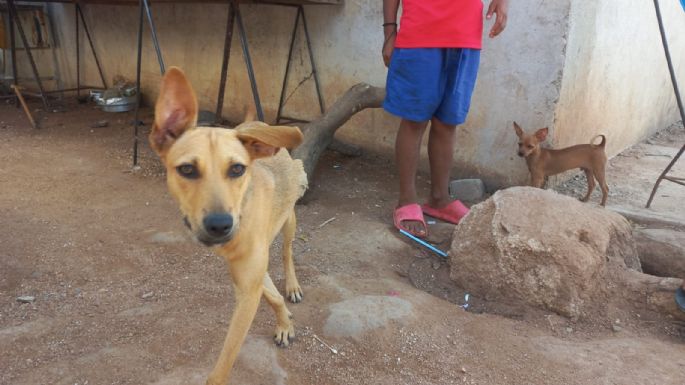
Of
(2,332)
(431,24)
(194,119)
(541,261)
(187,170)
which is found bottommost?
(2,332)

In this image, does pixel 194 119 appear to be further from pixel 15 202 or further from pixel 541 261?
pixel 15 202

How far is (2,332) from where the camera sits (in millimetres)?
2180

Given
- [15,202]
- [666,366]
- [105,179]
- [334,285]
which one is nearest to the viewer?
[666,366]

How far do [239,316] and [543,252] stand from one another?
158 cm

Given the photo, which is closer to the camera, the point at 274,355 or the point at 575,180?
the point at 274,355

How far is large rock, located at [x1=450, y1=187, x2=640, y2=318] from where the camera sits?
2418 mm

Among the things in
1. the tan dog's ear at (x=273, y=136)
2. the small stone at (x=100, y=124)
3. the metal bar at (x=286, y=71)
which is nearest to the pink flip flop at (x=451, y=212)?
the tan dog's ear at (x=273, y=136)

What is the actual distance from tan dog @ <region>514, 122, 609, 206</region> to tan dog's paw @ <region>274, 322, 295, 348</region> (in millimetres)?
2423

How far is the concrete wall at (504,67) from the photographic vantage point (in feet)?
12.3

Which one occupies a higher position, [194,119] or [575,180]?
[194,119]

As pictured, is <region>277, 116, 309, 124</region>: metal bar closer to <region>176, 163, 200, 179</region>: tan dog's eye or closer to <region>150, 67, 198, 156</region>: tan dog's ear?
<region>150, 67, 198, 156</region>: tan dog's ear

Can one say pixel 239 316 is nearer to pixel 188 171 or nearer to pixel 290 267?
pixel 188 171

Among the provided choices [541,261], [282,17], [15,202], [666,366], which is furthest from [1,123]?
[666,366]

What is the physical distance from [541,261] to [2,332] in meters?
2.62
